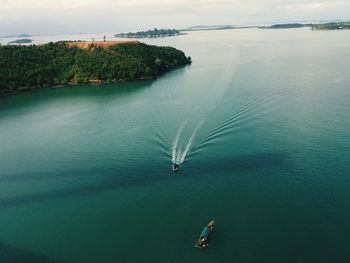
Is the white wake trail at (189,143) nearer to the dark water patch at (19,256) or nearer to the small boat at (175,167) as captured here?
the small boat at (175,167)

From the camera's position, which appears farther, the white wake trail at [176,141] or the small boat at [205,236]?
the white wake trail at [176,141]

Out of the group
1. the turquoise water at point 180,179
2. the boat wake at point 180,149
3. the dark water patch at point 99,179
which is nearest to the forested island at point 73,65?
the turquoise water at point 180,179

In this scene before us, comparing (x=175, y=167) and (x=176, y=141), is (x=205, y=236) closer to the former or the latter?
(x=175, y=167)

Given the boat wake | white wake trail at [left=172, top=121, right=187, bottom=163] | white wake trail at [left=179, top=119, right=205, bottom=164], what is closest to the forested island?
white wake trail at [left=172, top=121, right=187, bottom=163]

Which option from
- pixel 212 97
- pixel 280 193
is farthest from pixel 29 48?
pixel 280 193

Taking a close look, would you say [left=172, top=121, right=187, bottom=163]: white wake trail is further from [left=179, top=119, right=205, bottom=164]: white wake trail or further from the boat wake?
[left=179, top=119, right=205, bottom=164]: white wake trail
